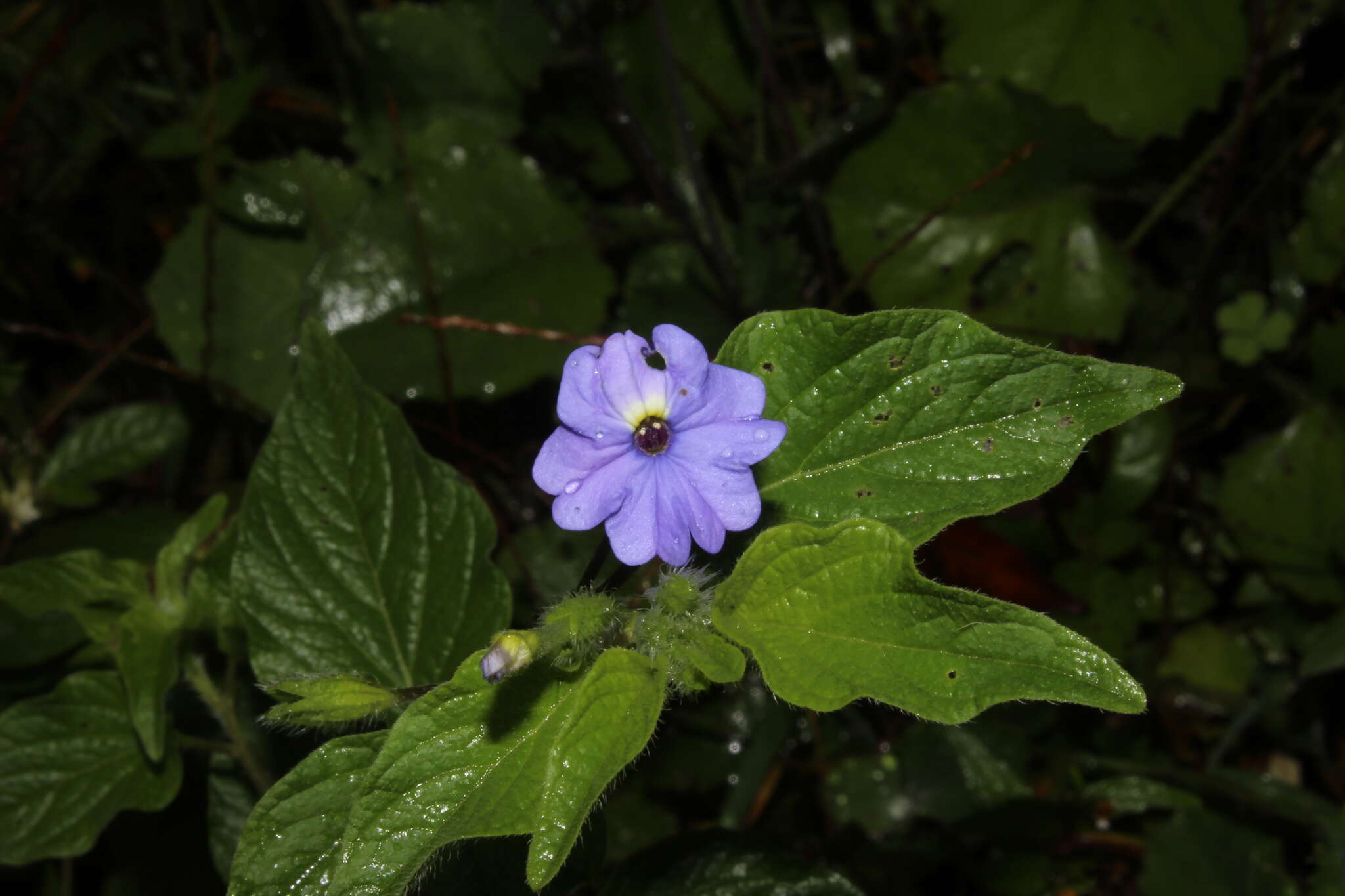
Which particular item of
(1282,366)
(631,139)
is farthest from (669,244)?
(1282,366)

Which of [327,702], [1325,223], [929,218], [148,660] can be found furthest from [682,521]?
[1325,223]

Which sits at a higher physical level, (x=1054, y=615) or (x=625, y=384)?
(x=625, y=384)

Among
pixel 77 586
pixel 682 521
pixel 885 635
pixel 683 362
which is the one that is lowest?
pixel 77 586

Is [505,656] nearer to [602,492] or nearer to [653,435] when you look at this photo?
[602,492]

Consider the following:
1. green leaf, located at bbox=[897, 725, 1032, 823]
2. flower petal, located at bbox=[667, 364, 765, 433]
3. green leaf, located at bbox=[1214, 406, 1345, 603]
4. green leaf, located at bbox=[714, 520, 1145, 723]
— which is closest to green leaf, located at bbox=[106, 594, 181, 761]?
green leaf, located at bbox=[714, 520, 1145, 723]

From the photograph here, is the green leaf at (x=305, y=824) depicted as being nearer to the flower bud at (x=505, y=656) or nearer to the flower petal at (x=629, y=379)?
the flower bud at (x=505, y=656)

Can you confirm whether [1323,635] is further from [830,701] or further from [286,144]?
[286,144]
